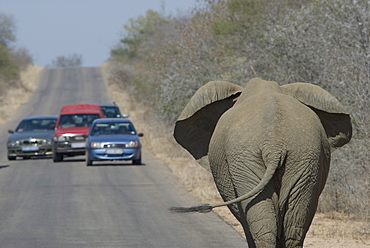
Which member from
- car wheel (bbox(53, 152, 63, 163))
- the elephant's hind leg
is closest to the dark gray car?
car wheel (bbox(53, 152, 63, 163))

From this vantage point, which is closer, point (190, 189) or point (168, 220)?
point (168, 220)

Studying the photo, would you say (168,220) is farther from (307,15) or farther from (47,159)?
(47,159)

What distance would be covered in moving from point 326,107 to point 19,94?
64.6 metres

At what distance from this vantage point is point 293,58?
18891 millimetres

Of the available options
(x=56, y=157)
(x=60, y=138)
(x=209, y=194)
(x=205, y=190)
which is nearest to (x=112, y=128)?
(x=60, y=138)

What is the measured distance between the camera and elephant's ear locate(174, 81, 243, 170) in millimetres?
8359

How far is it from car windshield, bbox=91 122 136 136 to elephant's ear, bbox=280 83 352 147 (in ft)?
62.1

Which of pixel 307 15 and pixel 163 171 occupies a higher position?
pixel 307 15

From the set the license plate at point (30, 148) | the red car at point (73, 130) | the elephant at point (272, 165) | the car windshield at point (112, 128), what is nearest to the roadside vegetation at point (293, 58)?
the car windshield at point (112, 128)

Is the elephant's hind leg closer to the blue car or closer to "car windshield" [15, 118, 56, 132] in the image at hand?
the blue car

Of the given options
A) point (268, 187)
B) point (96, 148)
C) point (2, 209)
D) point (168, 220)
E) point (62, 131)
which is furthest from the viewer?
point (62, 131)

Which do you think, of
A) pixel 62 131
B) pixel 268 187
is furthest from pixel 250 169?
pixel 62 131

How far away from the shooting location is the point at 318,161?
707 centimetres

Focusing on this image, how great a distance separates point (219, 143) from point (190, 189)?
37.4 feet
